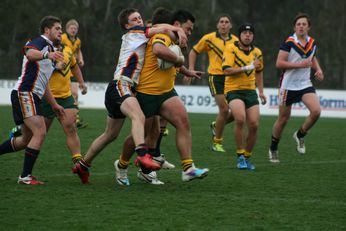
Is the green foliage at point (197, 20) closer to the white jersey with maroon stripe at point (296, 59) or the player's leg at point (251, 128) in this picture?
the white jersey with maroon stripe at point (296, 59)

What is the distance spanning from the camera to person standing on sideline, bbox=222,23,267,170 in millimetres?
10875

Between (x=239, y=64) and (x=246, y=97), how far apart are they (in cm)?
51

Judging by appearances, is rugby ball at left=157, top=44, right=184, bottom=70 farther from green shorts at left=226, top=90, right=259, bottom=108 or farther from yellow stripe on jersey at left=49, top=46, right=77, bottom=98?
green shorts at left=226, top=90, right=259, bottom=108

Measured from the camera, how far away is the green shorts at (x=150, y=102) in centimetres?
874

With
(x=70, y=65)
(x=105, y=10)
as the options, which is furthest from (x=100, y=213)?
(x=105, y=10)

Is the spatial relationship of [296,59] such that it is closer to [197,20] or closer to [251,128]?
[251,128]

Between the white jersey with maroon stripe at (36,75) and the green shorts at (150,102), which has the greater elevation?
the white jersey with maroon stripe at (36,75)

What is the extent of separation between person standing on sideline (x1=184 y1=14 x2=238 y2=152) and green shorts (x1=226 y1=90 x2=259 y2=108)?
244 cm

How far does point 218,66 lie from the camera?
1451 centimetres

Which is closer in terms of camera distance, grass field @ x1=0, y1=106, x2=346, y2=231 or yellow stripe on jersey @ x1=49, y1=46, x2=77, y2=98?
grass field @ x1=0, y1=106, x2=346, y2=231

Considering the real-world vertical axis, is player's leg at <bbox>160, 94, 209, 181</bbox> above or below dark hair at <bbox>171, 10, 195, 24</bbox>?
below

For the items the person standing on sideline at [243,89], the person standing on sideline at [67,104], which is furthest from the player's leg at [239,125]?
the person standing on sideline at [67,104]

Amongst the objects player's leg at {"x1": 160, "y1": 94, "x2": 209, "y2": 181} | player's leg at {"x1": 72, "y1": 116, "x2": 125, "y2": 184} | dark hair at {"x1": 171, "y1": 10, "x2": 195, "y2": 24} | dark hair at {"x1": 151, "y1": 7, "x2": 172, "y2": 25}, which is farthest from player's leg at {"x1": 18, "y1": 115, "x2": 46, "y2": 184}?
dark hair at {"x1": 171, "y1": 10, "x2": 195, "y2": 24}

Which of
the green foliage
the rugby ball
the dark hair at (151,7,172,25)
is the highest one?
the dark hair at (151,7,172,25)
